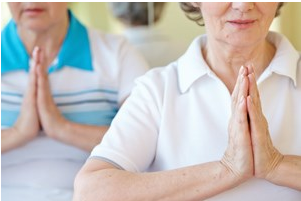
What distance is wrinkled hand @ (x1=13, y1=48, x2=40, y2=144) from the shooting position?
4.75ft

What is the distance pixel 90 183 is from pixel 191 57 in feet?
1.21

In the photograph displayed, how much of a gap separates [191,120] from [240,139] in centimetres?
18

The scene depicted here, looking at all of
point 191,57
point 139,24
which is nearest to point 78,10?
point 139,24

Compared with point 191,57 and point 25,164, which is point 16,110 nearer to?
point 25,164

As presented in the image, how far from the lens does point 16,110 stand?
1.51 meters

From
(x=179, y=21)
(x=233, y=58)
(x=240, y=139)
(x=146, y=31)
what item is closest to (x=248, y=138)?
(x=240, y=139)

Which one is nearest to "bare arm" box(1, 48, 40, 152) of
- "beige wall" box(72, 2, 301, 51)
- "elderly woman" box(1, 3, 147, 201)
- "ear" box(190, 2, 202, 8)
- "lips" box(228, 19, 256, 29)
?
"elderly woman" box(1, 3, 147, 201)

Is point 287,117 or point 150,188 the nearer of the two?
point 150,188

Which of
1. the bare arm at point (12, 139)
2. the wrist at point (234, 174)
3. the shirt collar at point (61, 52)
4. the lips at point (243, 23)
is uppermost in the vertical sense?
the lips at point (243, 23)

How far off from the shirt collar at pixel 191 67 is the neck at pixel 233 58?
27 millimetres

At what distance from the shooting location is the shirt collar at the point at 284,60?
1175 millimetres

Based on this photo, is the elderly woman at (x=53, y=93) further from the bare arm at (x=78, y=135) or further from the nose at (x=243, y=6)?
the nose at (x=243, y=6)

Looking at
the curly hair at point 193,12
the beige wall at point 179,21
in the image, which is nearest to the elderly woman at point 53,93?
the curly hair at point 193,12

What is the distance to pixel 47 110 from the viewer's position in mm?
1451
